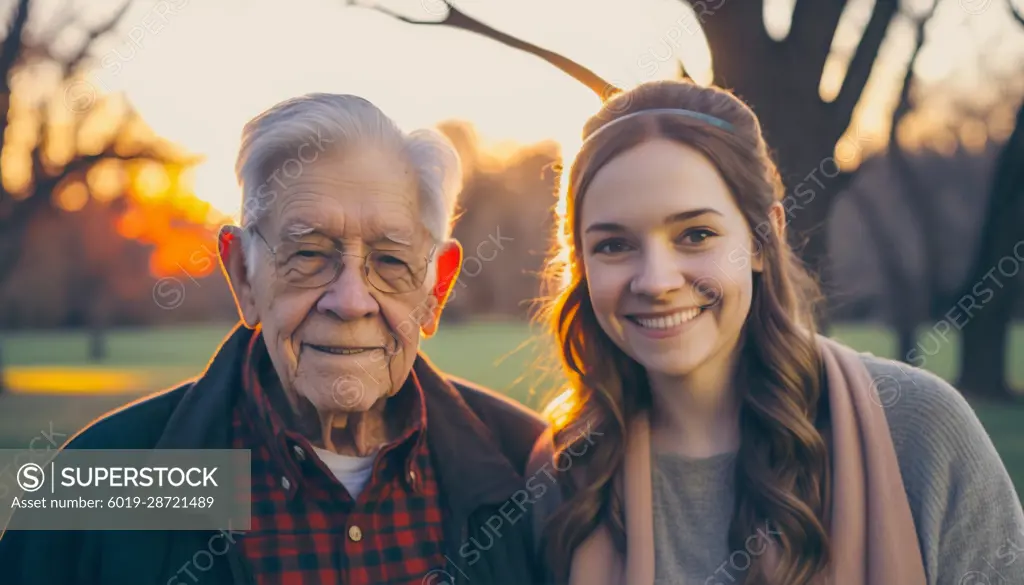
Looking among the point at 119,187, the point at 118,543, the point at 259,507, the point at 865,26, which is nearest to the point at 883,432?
the point at 259,507

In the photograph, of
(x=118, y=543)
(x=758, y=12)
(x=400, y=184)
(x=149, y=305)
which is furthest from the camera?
(x=149, y=305)

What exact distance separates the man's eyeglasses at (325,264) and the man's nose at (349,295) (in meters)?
0.02

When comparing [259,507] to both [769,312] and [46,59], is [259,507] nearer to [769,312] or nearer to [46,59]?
[769,312]

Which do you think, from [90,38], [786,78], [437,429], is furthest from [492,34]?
[90,38]

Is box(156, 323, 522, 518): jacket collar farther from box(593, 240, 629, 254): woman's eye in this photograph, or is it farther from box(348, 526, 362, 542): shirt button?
box(593, 240, 629, 254): woman's eye

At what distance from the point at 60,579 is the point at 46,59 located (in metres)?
12.5

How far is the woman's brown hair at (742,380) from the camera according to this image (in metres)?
2.85

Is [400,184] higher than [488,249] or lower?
lower

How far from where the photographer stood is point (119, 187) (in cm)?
1792

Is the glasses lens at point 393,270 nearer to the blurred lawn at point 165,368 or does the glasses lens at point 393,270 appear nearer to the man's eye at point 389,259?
the man's eye at point 389,259

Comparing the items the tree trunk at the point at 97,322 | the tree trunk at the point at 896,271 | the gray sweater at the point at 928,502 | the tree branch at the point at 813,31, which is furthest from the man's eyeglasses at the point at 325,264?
the tree trunk at the point at 97,322

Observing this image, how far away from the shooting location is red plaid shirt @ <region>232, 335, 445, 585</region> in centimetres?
284

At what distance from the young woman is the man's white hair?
0.44m

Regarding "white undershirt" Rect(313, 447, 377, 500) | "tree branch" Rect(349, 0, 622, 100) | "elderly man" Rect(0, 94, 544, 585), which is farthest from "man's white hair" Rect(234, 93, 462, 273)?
"tree branch" Rect(349, 0, 622, 100)
